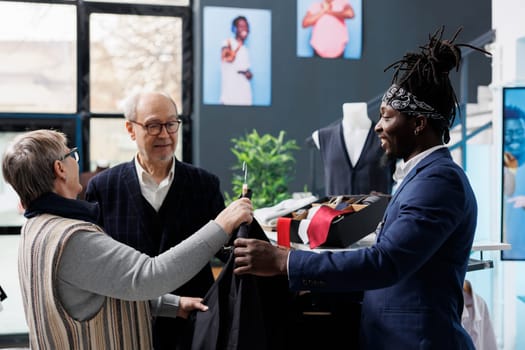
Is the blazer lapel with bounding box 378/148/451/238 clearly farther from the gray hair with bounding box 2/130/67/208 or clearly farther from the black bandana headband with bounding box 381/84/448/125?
the gray hair with bounding box 2/130/67/208

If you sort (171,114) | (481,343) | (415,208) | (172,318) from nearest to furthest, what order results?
(415,208) < (172,318) < (171,114) < (481,343)

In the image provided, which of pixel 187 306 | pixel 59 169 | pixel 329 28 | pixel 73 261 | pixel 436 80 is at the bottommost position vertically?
pixel 187 306

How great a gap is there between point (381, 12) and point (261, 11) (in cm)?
163

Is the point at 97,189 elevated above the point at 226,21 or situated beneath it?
situated beneath

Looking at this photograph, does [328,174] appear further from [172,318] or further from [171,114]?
[172,318]

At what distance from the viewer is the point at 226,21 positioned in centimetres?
758

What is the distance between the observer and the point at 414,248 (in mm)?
1345

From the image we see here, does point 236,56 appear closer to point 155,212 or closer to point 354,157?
point 354,157

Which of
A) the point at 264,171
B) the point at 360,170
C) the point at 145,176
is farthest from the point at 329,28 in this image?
the point at 145,176

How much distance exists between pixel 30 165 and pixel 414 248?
947 mm

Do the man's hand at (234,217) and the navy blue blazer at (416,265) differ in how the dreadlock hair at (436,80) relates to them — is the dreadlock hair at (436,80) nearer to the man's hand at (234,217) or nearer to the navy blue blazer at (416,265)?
the navy blue blazer at (416,265)

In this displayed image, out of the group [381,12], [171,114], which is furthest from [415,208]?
[381,12]

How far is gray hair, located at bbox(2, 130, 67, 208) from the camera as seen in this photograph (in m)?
1.54

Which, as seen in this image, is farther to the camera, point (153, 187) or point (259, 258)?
point (153, 187)
